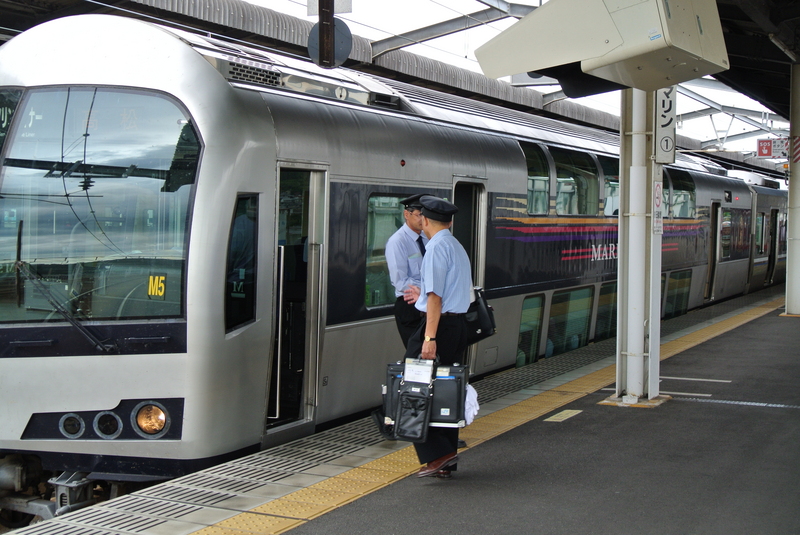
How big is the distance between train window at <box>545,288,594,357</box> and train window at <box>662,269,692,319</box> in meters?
3.06

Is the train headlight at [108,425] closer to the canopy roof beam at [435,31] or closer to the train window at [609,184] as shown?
the train window at [609,184]

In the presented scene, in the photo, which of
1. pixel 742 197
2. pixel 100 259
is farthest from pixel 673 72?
pixel 742 197

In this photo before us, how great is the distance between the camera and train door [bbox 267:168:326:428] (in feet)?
19.1

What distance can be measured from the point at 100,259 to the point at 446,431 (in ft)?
7.60

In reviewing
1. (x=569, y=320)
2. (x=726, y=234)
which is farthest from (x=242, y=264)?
(x=726, y=234)

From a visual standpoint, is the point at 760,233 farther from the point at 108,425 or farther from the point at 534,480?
the point at 108,425

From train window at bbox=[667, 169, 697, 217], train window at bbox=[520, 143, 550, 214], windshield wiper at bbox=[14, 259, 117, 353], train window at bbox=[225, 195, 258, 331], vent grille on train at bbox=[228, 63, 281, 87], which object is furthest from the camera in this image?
train window at bbox=[667, 169, 697, 217]

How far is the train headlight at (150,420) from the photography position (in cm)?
490

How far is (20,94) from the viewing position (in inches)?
204

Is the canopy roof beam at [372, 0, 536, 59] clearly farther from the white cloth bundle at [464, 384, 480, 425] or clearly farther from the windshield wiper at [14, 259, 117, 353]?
the windshield wiper at [14, 259, 117, 353]

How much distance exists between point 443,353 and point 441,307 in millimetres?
299

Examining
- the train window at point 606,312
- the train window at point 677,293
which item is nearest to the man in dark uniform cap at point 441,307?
the train window at point 606,312

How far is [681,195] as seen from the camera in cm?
1347

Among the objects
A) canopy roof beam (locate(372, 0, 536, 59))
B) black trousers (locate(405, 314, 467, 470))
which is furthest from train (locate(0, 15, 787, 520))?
canopy roof beam (locate(372, 0, 536, 59))
